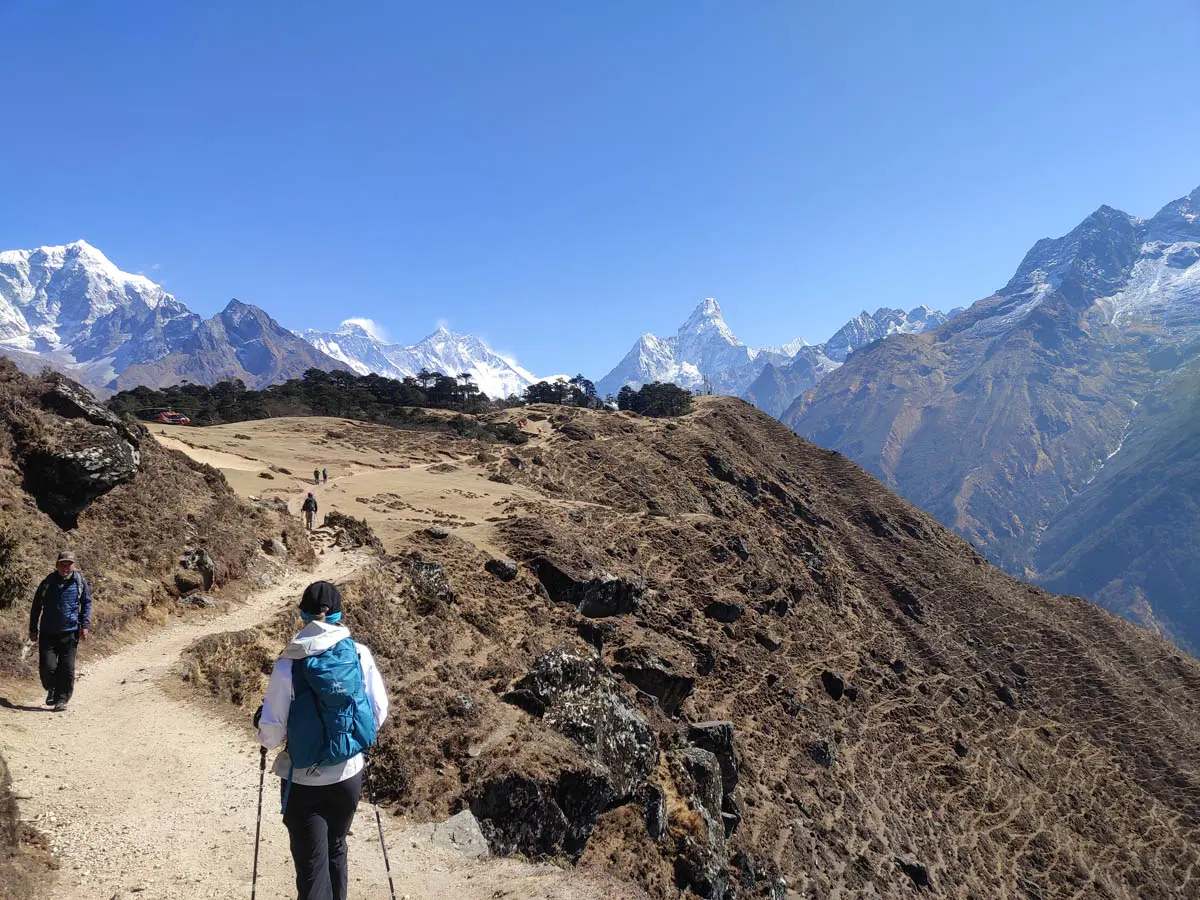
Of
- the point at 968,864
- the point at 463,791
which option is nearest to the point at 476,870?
the point at 463,791

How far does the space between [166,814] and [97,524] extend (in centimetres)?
1043

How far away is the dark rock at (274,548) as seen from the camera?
65.3 ft

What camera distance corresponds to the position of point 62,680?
9.59 m

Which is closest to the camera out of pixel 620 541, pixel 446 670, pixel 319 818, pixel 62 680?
pixel 319 818

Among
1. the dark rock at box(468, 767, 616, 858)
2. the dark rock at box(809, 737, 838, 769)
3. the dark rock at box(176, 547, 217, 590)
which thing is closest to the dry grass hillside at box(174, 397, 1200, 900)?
the dark rock at box(468, 767, 616, 858)

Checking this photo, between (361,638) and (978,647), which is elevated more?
(361,638)

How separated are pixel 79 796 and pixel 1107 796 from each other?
57.7 meters

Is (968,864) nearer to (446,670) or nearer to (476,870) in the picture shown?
(446,670)

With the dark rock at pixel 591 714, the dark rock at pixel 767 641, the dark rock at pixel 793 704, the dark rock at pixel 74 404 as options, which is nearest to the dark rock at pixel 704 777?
the dark rock at pixel 591 714

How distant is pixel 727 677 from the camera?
3306cm

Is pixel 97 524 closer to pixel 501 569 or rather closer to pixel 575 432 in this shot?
pixel 501 569

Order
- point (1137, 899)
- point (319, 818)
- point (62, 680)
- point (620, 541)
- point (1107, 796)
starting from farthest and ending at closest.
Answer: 1. point (1107, 796)
2. point (620, 541)
3. point (1137, 899)
4. point (62, 680)
5. point (319, 818)

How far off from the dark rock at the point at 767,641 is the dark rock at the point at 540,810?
27612 millimetres

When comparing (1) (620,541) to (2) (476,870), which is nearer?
(2) (476,870)
